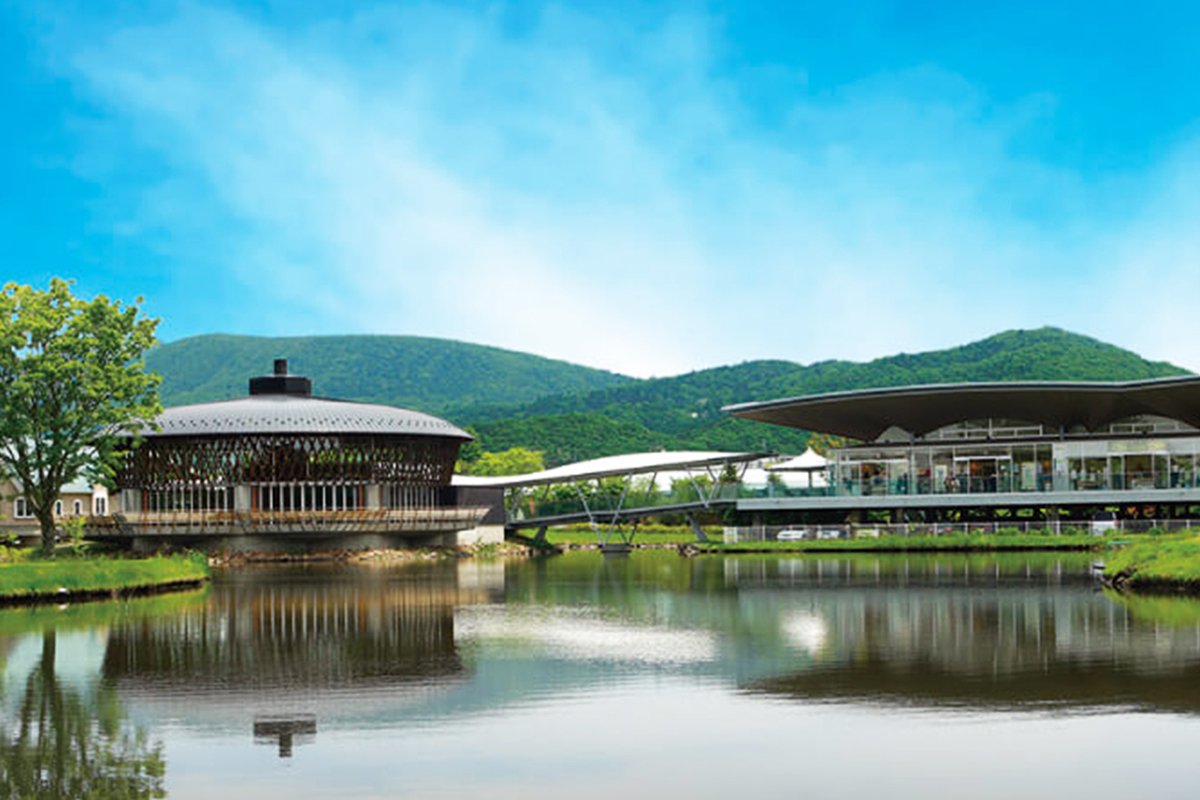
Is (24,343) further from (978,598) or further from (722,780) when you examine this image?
(722,780)

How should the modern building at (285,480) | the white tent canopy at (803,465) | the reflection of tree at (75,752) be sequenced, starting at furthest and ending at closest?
1. the white tent canopy at (803,465)
2. the modern building at (285,480)
3. the reflection of tree at (75,752)

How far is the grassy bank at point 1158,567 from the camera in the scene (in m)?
27.7

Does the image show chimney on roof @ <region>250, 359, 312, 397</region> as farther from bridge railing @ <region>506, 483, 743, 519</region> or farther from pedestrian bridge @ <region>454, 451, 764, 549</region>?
bridge railing @ <region>506, 483, 743, 519</region>

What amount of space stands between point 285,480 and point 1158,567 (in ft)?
144

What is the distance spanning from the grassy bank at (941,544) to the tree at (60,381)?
25955 millimetres

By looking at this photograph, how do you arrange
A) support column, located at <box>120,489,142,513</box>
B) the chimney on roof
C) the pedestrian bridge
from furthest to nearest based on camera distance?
the chimney on roof, support column, located at <box>120,489,142,513</box>, the pedestrian bridge

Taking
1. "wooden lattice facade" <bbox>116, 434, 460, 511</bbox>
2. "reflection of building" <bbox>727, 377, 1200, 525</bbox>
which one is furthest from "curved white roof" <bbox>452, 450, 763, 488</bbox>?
"wooden lattice facade" <bbox>116, 434, 460, 511</bbox>

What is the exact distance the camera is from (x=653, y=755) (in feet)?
40.3

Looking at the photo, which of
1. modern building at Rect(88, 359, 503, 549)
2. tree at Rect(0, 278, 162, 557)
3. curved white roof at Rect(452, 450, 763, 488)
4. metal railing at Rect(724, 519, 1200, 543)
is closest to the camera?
tree at Rect(0, 278, 162, 557)

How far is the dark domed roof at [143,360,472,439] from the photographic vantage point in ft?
206

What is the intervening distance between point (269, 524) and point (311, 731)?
48845 mm

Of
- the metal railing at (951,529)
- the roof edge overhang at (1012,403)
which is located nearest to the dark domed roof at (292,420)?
the roof edge overhang at (1012,403)

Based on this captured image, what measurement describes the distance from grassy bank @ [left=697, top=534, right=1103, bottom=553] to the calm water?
23261 millimetres

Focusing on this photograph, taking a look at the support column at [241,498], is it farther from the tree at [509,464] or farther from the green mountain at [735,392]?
the green mountain at [735,392]
